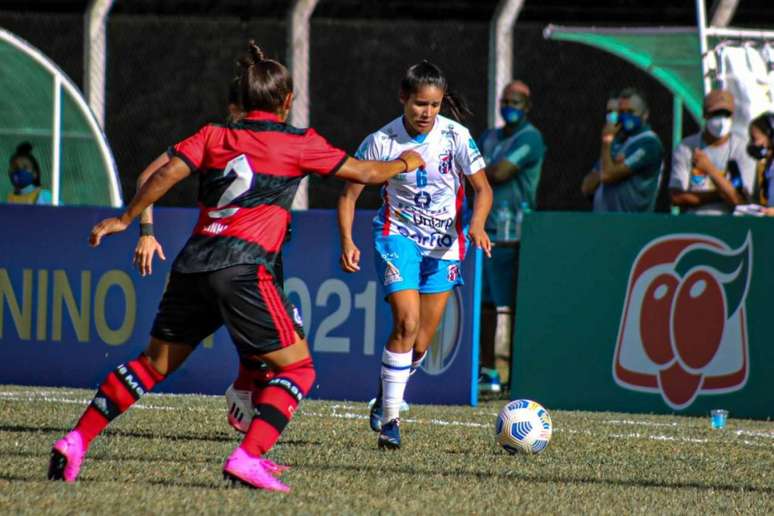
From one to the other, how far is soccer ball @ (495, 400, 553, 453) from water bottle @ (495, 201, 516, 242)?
180 inches

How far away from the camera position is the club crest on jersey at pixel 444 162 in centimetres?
862

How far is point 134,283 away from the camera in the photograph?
11.4 meters

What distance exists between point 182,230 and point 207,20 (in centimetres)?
632

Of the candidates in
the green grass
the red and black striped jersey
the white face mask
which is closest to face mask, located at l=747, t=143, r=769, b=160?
the white face mask

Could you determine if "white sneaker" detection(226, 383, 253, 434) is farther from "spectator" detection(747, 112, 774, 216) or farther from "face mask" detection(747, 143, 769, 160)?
"face mask" detection(747, 143, 769, 160)

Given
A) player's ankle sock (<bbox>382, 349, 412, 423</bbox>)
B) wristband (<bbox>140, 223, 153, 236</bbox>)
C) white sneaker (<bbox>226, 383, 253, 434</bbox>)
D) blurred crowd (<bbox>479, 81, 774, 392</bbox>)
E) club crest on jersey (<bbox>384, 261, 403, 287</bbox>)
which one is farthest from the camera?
blurred crowd (<bbox>479, 81, 774, 392</bbox>)

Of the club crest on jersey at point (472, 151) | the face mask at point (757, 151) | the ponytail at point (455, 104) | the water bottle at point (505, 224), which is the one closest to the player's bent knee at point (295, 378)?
the club crest on jersey at point (472, 151)

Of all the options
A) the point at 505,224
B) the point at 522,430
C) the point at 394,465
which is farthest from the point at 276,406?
the point at 505,224

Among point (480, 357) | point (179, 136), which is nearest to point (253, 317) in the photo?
point (480, 357)

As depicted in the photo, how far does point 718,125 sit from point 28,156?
6.52 meters

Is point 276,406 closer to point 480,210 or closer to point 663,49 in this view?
point 480,210

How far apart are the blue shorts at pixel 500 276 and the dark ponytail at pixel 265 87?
238 inches

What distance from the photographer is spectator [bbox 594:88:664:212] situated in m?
12.4

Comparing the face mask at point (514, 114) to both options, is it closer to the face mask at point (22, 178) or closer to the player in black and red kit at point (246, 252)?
the face mask at point (22, 178)
